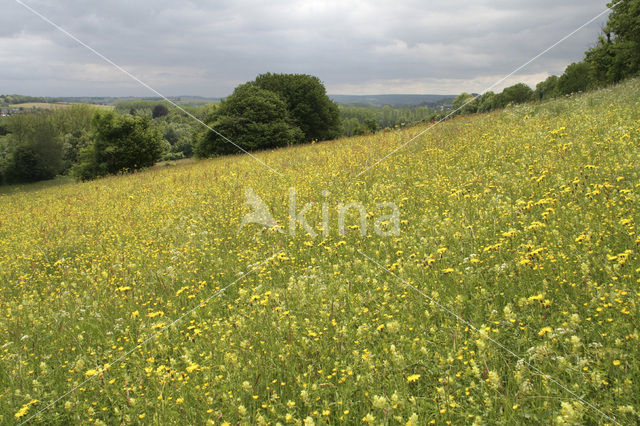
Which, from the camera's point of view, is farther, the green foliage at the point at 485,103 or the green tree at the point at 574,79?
the green tree at the point at 574,79

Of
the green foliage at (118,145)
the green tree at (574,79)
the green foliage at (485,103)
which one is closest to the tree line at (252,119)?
the green foliage at (118,145)

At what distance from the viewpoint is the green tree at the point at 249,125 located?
1364 inches

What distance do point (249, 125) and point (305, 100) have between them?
10635mm

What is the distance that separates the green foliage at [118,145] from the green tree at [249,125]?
4.92 m

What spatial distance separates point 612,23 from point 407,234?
113ft

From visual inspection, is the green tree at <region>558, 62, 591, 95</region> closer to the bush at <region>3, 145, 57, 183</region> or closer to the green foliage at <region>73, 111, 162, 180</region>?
the green foliage at <region>73, 111, 162, 180</region>

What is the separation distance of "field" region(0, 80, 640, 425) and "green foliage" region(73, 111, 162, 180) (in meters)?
31.1

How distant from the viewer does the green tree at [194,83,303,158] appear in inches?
1364

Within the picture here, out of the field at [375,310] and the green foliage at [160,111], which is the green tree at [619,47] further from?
the green foliage at [160,111]

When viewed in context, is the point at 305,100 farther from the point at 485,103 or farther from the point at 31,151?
the point at 31,151

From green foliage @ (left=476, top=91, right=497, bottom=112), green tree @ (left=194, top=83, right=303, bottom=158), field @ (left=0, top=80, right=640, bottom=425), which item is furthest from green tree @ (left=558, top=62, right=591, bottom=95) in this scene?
field @ (left=0, top=80, right=640, bottom=425)

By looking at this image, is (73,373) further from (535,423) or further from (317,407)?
(535,423)

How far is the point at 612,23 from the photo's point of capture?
2850 cm

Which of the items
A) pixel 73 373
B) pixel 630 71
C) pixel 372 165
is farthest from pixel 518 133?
pixel 630 71
